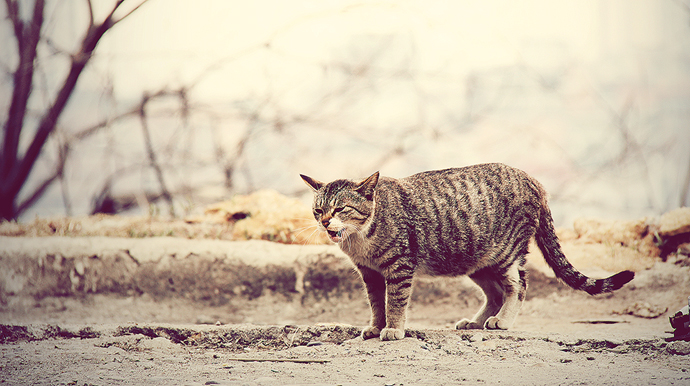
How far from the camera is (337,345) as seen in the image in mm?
3404

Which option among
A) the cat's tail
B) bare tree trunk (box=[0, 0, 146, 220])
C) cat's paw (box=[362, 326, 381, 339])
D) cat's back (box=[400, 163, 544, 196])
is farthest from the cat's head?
bare tree trunk (box=[0, 0, 146, 220])

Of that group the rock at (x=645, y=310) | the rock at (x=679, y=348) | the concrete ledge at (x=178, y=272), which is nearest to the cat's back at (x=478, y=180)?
the rock at (x=679, y=348)

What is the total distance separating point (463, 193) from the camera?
369 cm

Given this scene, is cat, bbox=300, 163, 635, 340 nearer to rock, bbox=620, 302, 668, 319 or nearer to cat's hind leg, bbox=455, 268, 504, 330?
cat's hind leg, bbox=455, 268, 504, 330

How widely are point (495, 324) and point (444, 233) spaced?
718 mm

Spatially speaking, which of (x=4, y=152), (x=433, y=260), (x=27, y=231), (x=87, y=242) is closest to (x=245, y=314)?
(x=87, y=242)

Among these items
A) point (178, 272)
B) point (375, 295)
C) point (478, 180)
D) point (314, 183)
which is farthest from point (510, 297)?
point (178, 272)

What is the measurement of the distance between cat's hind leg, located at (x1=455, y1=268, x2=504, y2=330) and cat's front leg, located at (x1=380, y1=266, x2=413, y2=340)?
2.15ft

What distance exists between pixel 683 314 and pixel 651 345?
13.3 inches

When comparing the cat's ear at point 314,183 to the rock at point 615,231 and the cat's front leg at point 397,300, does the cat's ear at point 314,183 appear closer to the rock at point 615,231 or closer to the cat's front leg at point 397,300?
the cat's front leg at point 397,300

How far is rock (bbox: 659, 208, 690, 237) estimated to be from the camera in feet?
16.5

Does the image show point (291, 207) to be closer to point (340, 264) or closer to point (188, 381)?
point (340, 264)

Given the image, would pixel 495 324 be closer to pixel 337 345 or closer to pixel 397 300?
pixel 397 300

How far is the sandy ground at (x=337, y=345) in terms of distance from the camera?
277 cm
